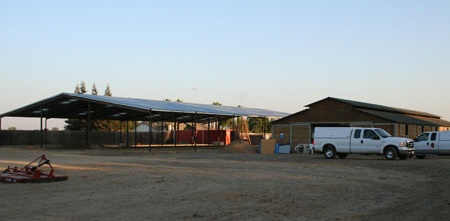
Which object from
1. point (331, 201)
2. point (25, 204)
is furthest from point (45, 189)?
point (331, 201)

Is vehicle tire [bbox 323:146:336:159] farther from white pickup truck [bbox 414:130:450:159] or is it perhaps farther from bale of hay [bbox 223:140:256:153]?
bale of hay [bbox 223:140:256:153]

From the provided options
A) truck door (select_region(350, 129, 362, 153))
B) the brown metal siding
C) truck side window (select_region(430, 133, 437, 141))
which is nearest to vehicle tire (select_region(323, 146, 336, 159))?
truck door (select_region(350, 129, 362, 153))

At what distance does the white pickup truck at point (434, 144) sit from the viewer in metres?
29.8

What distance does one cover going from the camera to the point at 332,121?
38531mm

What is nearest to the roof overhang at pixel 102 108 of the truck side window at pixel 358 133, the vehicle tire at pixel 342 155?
the vehicle tire at pixel 342 155

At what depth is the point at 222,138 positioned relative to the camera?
60250mm

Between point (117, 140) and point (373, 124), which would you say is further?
point (117, 140)

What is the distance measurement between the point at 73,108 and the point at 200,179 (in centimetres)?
3555

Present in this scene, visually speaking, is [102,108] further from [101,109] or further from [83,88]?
[83,88]

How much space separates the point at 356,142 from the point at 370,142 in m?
0.83

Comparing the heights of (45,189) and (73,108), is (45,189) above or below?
below

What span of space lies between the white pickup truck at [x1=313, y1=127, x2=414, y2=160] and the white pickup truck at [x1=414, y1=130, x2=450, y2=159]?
2381 mm

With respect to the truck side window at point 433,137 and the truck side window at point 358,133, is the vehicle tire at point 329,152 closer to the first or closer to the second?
the truck side window at point 358,133

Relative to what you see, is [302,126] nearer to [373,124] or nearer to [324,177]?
[373,124]
